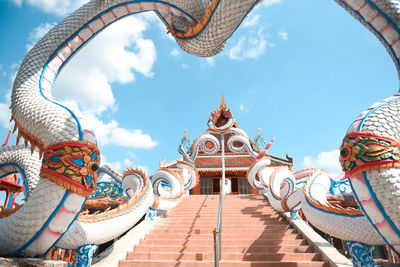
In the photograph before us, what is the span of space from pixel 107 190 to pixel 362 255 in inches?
297

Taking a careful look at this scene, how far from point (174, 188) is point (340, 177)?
223 inches

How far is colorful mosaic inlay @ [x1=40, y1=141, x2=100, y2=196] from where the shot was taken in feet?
7.43

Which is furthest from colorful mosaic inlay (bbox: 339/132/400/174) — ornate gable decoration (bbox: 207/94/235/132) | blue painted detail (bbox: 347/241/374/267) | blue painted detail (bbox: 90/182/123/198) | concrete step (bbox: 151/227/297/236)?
ornate gable decoration (bbox: 207/94/235/132)

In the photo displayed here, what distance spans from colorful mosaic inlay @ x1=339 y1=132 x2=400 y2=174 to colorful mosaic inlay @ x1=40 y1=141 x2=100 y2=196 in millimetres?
2532

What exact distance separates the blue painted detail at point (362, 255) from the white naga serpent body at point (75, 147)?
0.80 meters

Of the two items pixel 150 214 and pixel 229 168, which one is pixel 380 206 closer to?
pixel 150 214

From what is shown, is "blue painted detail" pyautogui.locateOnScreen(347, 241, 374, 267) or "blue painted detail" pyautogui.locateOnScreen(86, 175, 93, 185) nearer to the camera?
"blue painted detail" pyautogui.locateOnScreen(86, 175, 93, 185)

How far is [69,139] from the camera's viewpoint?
2.37 m

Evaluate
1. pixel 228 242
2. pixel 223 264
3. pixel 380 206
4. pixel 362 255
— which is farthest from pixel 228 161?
pixel 380 206

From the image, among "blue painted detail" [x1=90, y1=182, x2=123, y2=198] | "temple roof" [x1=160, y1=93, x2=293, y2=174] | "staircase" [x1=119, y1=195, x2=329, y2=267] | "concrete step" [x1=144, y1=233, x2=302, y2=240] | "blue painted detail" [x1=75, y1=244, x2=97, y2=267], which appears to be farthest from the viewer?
"temple roof" [x1=160, y1=93, x2=293, y2=174]

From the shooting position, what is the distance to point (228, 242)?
200 inches

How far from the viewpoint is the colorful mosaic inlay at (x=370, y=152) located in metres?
2.22

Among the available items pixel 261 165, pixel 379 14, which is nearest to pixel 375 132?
pixel 379 14

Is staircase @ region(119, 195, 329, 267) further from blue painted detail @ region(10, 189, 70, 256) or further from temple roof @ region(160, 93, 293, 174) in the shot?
temple roof @ region(160, 93, 293, 174)
